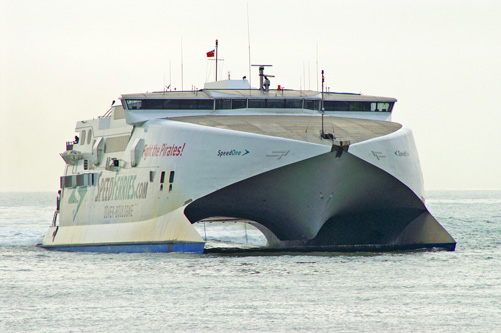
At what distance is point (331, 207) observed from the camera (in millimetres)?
41562

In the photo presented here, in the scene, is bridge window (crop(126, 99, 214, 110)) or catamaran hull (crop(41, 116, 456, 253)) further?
bridge window (crop(126, 99, 214, 110))


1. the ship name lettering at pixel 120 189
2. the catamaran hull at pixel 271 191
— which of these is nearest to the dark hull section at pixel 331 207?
the catamaran hull at pixel 271 191

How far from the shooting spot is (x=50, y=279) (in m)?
37.6

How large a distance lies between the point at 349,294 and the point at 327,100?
54.3ft

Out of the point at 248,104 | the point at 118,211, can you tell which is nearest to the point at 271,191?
the point at 248,104

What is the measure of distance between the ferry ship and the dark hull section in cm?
5

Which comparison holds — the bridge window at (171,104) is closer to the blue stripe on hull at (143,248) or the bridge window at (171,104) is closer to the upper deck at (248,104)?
the upper deck at (248,104)

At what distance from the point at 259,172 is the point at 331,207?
3.87 metres

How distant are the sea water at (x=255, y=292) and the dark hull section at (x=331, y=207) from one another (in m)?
1.66

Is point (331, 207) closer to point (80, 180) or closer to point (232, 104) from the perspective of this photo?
point (232, 104)

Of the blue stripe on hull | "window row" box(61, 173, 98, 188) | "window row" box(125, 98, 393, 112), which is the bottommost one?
the blue stripe on hull

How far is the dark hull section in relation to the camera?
1577 inches

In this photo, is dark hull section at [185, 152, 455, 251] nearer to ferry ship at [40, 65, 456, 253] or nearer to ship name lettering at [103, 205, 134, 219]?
ferry ship at [40, 65, 456, 253]

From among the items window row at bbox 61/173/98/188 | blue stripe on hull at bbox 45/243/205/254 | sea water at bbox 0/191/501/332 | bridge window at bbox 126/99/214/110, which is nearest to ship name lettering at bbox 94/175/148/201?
window row at bbox 61/173/98/188
